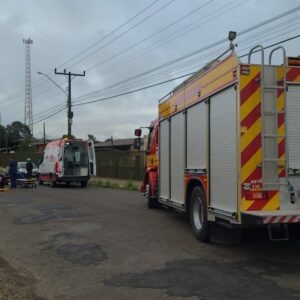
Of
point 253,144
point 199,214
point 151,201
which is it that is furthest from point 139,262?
point 151,201

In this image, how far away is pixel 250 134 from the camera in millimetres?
7074

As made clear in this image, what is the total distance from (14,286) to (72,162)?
70.2ft

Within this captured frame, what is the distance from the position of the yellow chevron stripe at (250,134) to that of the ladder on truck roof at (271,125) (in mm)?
64

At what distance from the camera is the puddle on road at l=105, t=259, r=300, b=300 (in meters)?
5.77

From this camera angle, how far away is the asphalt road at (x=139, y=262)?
6.02 m

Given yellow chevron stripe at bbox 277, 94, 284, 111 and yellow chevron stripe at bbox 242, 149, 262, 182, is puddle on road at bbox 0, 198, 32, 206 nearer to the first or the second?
yellow chevron stripe at bbox 242, 149, 262, 182

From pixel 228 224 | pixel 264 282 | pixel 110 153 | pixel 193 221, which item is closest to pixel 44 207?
pixel 193 221

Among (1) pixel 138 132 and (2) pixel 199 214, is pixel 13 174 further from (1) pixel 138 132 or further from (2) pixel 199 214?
(2) pixel 199 214

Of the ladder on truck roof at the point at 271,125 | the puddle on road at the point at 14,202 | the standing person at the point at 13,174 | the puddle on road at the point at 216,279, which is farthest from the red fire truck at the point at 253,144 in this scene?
the standing person at the point at 13,174

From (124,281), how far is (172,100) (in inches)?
218

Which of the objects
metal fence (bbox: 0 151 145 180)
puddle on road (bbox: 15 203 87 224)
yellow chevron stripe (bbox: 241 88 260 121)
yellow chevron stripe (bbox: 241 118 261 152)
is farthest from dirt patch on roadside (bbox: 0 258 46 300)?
metal fence (bbox: 0 151 145 180)

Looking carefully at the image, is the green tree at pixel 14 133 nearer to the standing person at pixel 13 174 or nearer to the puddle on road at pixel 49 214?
the standing person at pixel 13 174

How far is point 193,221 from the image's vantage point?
9.40 m

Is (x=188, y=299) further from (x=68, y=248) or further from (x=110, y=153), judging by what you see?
(x=110, y=153)
